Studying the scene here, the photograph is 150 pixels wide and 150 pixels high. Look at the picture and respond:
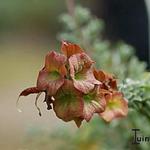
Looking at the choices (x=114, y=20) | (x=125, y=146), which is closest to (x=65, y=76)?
(x=125, y=146)

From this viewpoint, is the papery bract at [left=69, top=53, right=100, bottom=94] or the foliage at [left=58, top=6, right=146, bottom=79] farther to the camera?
A: the foliage at [left=58, top=6, right=146, bottom=79]

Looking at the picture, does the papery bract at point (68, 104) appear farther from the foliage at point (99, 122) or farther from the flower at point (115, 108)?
the foliage at point (99, 122)

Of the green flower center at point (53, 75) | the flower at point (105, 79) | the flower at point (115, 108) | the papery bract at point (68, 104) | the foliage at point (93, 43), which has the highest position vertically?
the foliage at point (93, 43)

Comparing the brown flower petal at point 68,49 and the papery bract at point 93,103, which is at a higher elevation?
the brown flower petal at point 68,49

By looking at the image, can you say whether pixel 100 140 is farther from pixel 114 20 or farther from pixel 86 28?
pixel 114 20

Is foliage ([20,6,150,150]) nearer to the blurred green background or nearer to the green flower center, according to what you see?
the blurred green background

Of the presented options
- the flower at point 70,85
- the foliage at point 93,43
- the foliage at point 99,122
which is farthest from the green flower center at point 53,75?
the foliage at point 93,43

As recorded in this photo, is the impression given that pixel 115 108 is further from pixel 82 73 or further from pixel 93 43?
pixel 93 43

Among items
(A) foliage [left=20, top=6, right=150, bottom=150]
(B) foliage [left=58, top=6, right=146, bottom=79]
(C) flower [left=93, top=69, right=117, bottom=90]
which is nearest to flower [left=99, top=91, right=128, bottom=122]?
(C) flower [left=93, top=69, right=117, bottom=90]

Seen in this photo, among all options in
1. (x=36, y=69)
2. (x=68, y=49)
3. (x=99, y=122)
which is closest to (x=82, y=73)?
(x=68, y=49)
